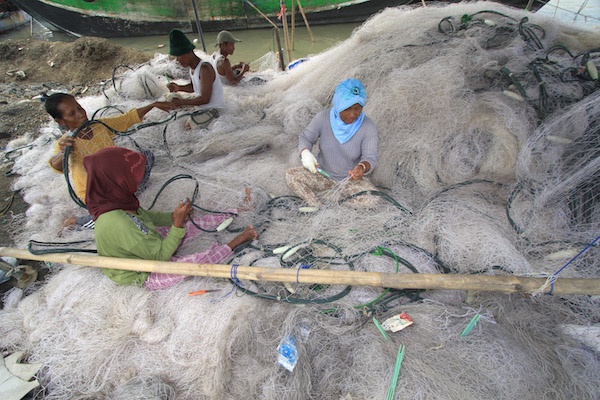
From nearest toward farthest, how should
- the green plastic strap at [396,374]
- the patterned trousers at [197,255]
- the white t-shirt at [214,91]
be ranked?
1. the green plastic strap at [396,374]
2. the patterned trousers at [197,255]
3. the white t-shirt at [214,91]

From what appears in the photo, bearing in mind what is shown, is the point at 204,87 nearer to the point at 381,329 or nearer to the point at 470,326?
the point at 381,329

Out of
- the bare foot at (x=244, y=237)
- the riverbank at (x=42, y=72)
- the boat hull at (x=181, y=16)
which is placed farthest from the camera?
the boat hull at (x=181, y=16)

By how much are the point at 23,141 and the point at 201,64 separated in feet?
10.7

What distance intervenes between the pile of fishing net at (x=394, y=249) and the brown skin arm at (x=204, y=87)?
0.47 m

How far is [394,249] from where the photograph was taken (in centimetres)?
241

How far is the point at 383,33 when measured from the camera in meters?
4.48

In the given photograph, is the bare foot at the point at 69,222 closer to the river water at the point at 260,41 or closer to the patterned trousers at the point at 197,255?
the patterned trousers at the point at 197,255

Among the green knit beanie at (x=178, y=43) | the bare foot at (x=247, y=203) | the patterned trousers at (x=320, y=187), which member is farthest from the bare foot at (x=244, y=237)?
the green knit beanie at (x=178, y=43)

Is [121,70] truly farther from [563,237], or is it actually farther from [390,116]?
[563,237]

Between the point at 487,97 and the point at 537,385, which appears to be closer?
the point at 537,385

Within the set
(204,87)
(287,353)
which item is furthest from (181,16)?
(287,353)

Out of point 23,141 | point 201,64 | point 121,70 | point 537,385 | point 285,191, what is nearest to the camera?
point 537,385

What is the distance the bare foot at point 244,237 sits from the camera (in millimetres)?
2613

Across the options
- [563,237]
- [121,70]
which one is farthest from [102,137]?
[121,70]
